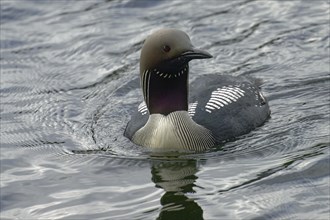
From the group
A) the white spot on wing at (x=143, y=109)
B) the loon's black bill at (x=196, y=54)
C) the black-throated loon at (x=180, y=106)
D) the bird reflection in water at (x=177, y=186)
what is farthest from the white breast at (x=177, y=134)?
the loon's black bill at (x=196, y=54)

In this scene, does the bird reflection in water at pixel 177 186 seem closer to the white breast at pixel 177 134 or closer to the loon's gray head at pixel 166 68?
the white breast at pixel 177 134

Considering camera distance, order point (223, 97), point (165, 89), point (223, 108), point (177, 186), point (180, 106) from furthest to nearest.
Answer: point (223, 97) → point (223, 108) → point (180, 106) → point (165, 89) → point (177, 186)

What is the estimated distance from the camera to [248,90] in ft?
32.1

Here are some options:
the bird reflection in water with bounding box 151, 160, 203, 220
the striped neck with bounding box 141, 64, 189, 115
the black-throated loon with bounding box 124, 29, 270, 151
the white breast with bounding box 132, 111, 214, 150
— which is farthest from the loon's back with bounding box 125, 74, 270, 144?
the bird reflection in water with bounding box 151, 160, 203, 220

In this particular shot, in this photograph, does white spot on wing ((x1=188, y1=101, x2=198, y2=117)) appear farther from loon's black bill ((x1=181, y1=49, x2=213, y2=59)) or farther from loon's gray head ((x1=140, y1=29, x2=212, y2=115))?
loon's black bill ((x1=181, y1=49, x2=213, y2=59))

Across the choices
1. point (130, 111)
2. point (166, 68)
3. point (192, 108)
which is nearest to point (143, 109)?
point (192, 108)

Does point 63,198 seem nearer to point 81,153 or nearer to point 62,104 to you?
point 81,153

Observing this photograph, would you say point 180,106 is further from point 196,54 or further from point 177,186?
point 177,186

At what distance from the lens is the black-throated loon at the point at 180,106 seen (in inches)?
344

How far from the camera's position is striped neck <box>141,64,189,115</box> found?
8859 millimetres

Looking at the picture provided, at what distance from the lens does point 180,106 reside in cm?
904

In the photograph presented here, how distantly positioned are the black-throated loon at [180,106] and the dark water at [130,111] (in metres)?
0.14

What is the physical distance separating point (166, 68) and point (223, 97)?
33.4 inches

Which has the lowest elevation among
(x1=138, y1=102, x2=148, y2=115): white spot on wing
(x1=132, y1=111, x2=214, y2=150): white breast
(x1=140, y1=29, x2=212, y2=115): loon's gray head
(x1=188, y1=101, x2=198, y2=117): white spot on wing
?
(x1=132, y1=111, x2=214, y2=150): white breast
